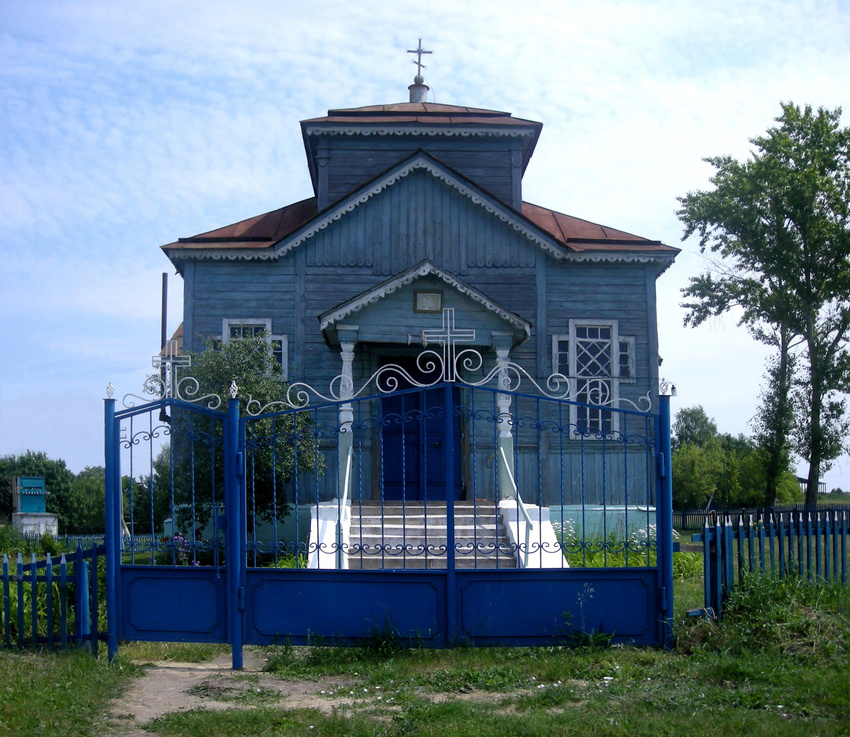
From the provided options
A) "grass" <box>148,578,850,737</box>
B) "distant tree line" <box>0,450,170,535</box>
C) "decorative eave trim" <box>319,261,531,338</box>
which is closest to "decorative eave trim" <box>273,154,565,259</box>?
"decorative eave trim" <box>319,261,531,338</box>

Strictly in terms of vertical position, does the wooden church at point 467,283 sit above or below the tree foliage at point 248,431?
above

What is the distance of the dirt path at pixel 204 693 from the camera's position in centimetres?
661

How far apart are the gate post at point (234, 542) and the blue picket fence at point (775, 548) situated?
4135 millimetres

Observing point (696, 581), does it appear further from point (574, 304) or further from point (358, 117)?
point (358, 117)

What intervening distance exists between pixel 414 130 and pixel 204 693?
40.4 feet

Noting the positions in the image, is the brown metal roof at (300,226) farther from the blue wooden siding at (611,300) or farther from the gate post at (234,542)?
the gate post at (234,542)

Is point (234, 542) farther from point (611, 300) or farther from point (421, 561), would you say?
point (611, 300)

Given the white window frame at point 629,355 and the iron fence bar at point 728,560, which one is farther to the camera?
the white window frame at point 629,355

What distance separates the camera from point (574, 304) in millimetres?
16016

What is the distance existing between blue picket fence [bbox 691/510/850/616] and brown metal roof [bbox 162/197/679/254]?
719 centimetres

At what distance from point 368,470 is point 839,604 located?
26.9 ft

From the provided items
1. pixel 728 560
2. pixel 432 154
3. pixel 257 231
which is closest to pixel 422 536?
pixel 728 560

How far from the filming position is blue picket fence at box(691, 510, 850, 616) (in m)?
8.55

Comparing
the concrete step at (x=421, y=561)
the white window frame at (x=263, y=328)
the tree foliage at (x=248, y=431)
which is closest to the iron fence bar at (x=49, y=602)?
the concrete step at (x=421, y=561)
